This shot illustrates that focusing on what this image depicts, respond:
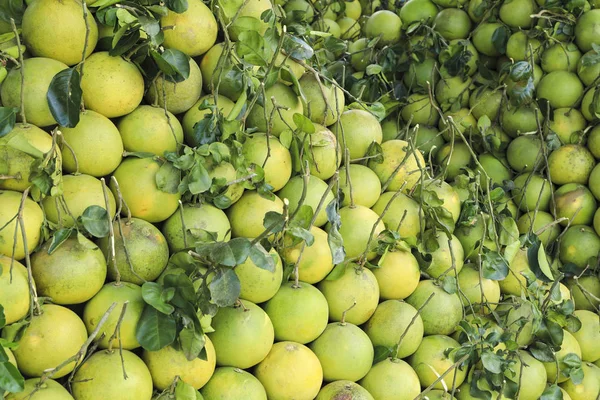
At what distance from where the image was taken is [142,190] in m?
1.68

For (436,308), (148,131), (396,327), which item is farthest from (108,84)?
(436,308)

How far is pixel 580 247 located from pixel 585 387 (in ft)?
1.98

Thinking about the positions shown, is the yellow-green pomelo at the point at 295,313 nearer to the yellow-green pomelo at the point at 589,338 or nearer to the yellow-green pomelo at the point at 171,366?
the yellow-green pomelo at the point at 171,366

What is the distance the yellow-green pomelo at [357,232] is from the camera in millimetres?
2021

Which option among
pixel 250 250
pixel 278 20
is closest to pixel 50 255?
pixel 250 250

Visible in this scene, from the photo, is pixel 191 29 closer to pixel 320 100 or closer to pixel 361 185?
pixel 320 100

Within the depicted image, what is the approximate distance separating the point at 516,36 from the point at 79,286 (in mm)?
2252

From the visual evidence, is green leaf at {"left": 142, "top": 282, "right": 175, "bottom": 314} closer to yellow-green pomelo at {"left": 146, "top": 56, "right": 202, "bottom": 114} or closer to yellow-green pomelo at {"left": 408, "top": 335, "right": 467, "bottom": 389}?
yellow-green pomelo at {"left": 146, "top": 56, "right": 202, "bottom": 114}

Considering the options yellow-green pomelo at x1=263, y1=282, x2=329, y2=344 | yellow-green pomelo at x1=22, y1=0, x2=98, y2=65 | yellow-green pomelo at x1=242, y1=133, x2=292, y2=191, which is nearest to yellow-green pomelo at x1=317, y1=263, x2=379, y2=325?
yellow-green pomelo at x1=263, y1=282, x2=329, y2=344

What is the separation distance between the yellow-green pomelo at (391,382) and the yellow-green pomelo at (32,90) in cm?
113

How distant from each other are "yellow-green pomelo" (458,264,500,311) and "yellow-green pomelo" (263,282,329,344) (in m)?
0.63

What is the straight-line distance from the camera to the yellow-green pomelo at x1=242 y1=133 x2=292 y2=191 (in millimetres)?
1878

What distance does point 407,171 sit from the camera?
2318 millimetres

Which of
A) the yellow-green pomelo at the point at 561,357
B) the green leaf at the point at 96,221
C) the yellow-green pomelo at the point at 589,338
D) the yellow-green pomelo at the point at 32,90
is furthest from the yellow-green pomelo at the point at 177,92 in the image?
the yellow-green pomelo at the point at 589,338
